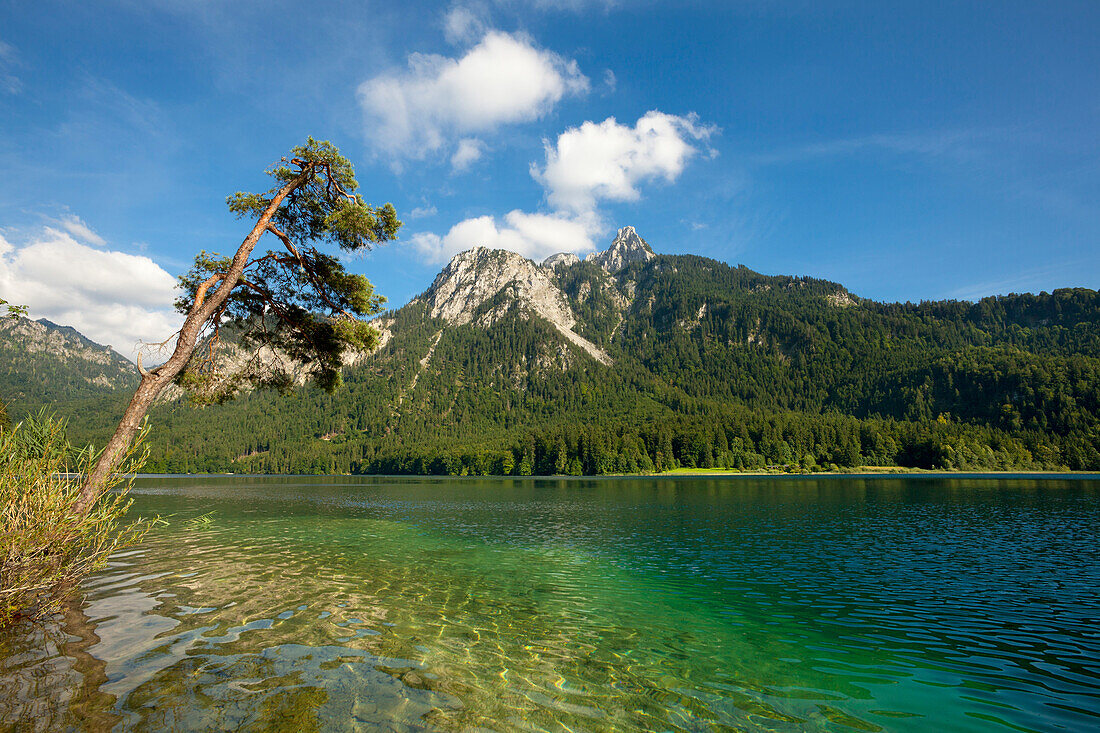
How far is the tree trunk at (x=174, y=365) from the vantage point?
12070 mm

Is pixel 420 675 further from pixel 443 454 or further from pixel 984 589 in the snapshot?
pixel 443 454

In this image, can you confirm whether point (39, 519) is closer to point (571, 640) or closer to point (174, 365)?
point (174, 365)

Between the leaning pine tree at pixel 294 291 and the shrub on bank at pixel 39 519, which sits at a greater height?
the leaning pine tree at pixel 294 291

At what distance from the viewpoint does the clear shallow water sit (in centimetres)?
849

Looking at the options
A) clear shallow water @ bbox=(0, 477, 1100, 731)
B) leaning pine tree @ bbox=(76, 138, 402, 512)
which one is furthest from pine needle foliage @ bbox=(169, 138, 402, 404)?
clear shallow water @ bbox=(0, 477, 1100, 731)

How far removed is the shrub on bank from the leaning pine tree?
5.34 meters

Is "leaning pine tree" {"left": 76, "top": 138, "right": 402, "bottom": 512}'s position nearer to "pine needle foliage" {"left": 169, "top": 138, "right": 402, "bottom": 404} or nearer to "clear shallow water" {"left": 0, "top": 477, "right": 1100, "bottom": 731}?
"pine needle foliage" {"left": 169, "top": 138, "right": 402, "bottom": 404}

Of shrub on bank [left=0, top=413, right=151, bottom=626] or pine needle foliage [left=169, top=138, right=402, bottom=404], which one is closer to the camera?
shrub on bank [left=0, top=413, right=151, bottom=626]

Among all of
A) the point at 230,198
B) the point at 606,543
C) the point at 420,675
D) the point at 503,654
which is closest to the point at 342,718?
the point at 420,675

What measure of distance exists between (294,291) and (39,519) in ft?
34.5

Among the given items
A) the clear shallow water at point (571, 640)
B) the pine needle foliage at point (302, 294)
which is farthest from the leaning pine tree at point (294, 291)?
the clear shallow water at point (571, 640)

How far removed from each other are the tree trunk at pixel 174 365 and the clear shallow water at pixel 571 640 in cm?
353

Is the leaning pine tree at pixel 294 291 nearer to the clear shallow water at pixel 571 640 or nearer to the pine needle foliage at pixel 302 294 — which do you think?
the pine needle foliage at pixel 302 294

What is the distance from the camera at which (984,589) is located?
19281mm
